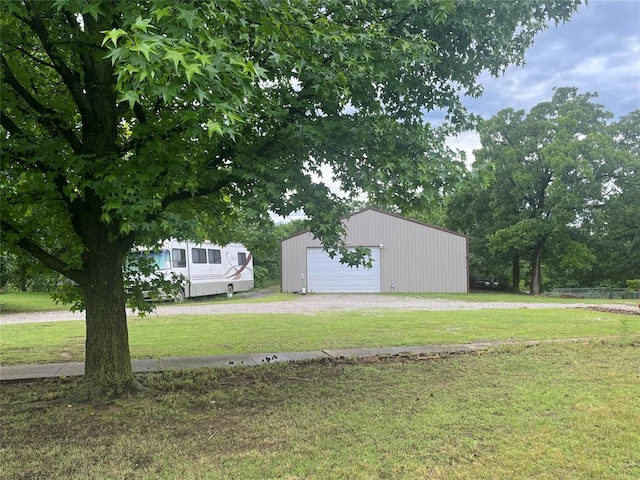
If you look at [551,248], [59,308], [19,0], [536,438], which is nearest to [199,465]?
[536,438]

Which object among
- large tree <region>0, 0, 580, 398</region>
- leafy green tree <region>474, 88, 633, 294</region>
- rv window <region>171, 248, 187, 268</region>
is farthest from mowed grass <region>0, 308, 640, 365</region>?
leafy green tree <region>474, 88, 633, 294</region>

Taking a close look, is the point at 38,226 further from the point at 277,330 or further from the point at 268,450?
the point at 277,330

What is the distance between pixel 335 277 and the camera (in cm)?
2538

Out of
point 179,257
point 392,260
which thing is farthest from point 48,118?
point 392,260

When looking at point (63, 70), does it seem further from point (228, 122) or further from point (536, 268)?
point (536, 268)

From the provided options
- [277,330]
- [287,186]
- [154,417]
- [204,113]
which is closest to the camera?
[204,113]

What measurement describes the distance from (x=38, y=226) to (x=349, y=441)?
12.8ft

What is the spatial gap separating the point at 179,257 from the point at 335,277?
28.0ft

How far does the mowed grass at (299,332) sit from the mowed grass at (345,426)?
202cm

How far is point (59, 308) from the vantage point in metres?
18.3

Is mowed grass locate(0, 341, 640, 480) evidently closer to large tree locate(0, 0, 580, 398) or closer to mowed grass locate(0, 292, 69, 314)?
large tree locate(0, 0, 580, 398)

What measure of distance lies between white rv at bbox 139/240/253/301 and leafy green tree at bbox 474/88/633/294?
14.2 meters

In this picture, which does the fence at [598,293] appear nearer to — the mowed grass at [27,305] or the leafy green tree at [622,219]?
the leafy green tree at [622,219]

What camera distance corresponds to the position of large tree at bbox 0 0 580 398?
3.70 meters
